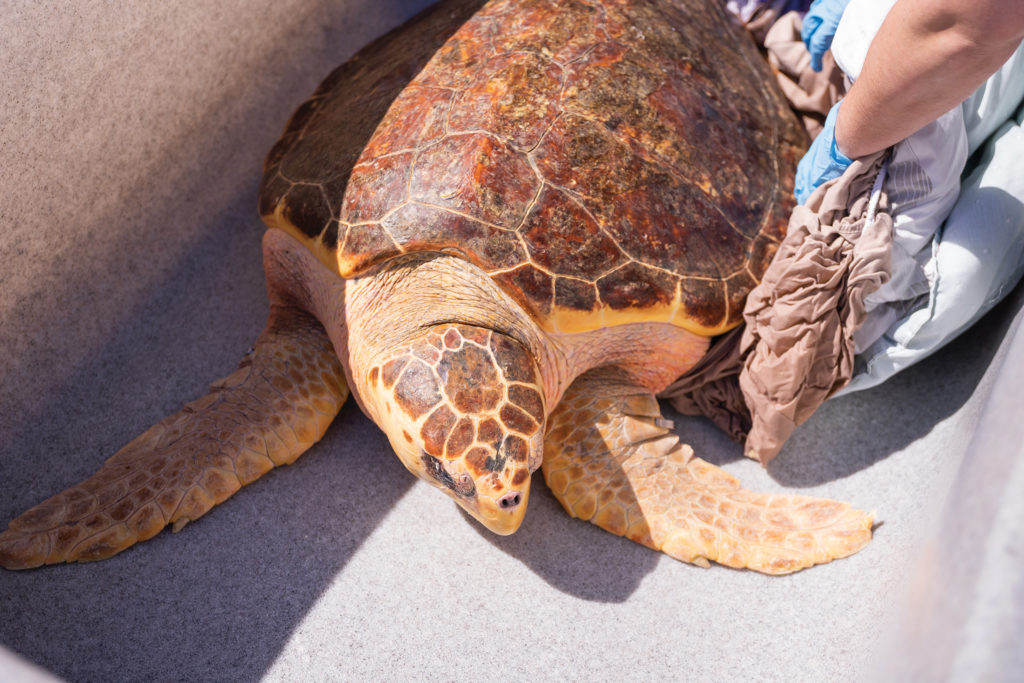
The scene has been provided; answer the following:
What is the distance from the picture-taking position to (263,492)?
4.61 feet

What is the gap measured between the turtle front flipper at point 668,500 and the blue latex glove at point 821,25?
88cm

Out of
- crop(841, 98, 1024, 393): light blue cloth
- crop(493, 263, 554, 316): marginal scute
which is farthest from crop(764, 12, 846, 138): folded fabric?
crop(493, 263, 554, 316): marginal scute

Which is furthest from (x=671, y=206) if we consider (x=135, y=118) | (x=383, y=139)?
(x=135, y=118)

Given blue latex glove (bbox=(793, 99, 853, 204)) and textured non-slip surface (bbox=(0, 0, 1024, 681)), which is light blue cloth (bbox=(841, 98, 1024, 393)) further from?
blue latex glove (bbox=(793, 99, 853, 204))

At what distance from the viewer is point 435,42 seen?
5.18ft

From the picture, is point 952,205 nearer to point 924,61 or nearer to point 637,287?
point 924,61

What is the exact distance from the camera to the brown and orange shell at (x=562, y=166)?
1317 mm

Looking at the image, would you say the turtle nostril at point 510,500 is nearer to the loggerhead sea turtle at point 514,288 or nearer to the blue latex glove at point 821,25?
the loggerhead sea turtle at point 514,288

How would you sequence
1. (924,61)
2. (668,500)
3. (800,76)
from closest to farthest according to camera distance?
(924,61), (668,500), (800,76)

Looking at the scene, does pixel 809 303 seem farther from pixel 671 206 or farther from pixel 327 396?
pixel 327 396

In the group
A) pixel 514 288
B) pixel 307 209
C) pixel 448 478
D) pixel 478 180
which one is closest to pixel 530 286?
pixel 514 288

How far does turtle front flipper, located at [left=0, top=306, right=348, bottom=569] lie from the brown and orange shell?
10.5 inches

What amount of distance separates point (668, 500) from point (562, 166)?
27.1 inches

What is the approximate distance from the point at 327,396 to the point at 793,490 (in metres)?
1.01
